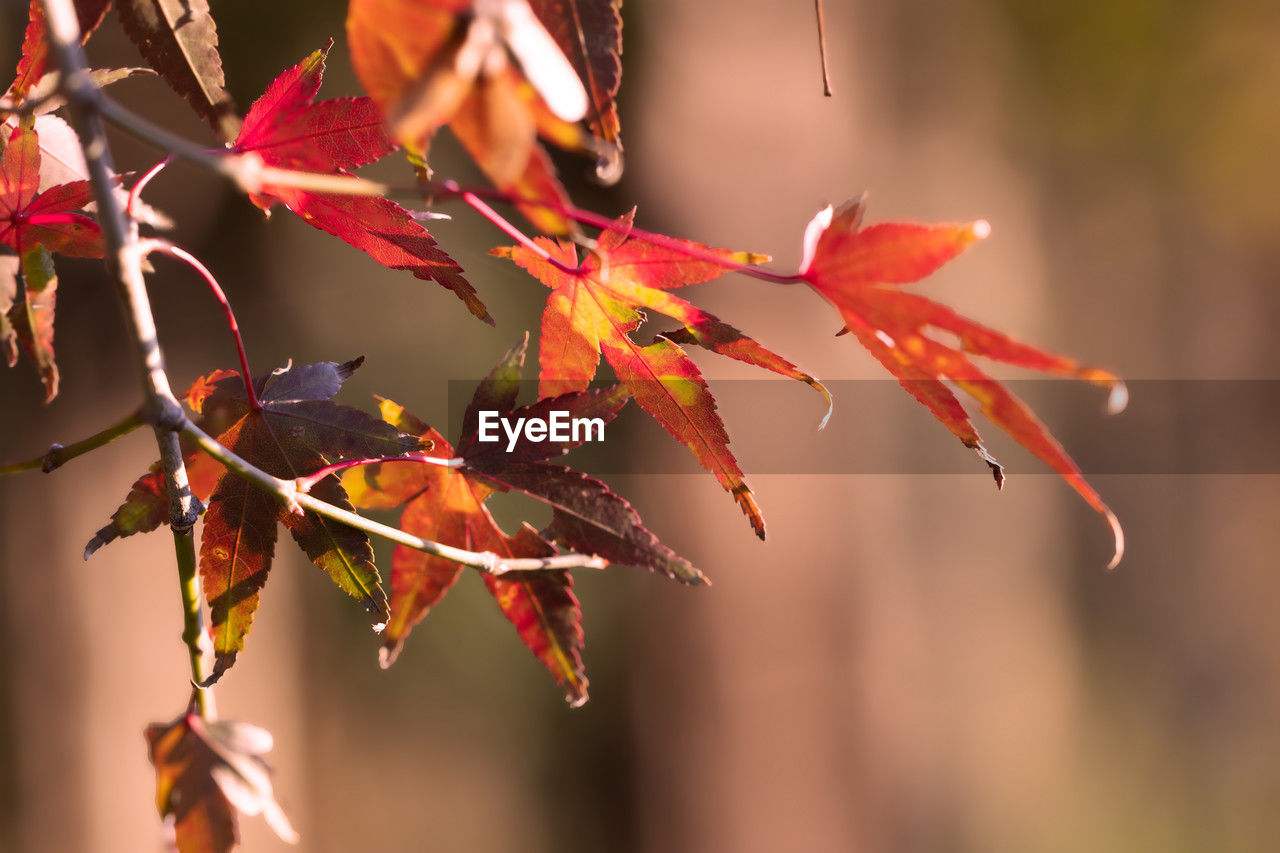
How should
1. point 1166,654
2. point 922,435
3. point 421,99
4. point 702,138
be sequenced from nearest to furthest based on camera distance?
point 421,99 → point 702,138 → point 922,435 → point 1166,654

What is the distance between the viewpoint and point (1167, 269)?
2.86 metres

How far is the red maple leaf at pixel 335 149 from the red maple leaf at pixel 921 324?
0.42ft

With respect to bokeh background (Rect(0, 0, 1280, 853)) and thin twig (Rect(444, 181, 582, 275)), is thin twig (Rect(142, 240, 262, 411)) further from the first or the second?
bokeh background (Rect(0, 0, 1280, 853))

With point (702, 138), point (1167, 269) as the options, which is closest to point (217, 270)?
point (702, 138)

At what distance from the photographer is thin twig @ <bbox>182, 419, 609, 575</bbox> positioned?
26 cm

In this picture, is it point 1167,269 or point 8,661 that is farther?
point 1167,269

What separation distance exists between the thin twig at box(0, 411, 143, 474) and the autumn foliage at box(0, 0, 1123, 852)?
18 mm

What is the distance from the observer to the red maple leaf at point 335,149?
33cm

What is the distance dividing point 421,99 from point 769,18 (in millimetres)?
1889

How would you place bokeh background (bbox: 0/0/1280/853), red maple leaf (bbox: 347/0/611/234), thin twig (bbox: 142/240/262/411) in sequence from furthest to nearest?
bokeh background (bbox: 0/0/1280/853) → thin twig (bbox: 142/240/262/411) → red maple leaf (bbox: 347/0/611/234)

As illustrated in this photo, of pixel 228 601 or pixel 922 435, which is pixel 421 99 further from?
pixel 922 435

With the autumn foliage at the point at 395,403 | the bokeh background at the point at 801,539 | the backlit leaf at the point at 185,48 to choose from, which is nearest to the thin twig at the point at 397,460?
the autumn foliage at the point at 395,403

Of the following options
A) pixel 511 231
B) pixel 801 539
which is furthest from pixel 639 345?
pixel 801 539

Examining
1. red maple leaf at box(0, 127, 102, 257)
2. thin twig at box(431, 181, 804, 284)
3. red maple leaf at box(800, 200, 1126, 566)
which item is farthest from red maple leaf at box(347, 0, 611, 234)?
red maple leaf at box(0, 127, 102, 257)
